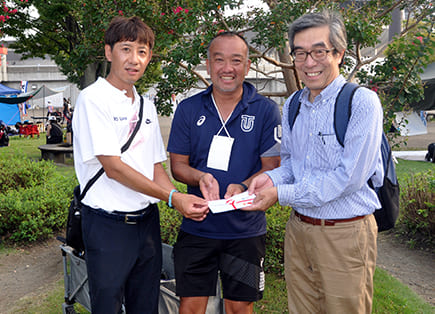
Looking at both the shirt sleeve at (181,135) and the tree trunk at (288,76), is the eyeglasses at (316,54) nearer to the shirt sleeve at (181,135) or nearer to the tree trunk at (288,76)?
the shirt sleeve at (181,135)

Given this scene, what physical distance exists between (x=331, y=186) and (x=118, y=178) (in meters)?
1.26

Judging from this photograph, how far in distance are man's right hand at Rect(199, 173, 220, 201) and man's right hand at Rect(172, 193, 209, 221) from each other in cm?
6

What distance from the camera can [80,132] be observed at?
8.13 ft

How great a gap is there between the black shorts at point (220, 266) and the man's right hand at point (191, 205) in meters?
0.26

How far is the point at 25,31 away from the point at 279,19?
18.6 m

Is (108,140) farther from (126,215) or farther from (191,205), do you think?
(191,205)

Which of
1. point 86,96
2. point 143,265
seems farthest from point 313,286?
point 86,96

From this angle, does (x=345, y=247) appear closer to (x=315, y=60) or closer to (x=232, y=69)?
(x=315, y=60)

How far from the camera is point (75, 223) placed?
2855 millimetres

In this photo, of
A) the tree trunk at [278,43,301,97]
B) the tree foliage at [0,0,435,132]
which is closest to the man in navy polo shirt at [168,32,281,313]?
the tree foliage at [0,0,435,132]

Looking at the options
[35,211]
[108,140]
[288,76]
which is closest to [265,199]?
[108,140]

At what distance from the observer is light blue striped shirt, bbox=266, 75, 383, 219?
2.15 metres

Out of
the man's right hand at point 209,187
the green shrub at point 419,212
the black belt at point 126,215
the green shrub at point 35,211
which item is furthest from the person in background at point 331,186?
the green shrub at point 35,211

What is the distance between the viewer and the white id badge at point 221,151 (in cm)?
286
